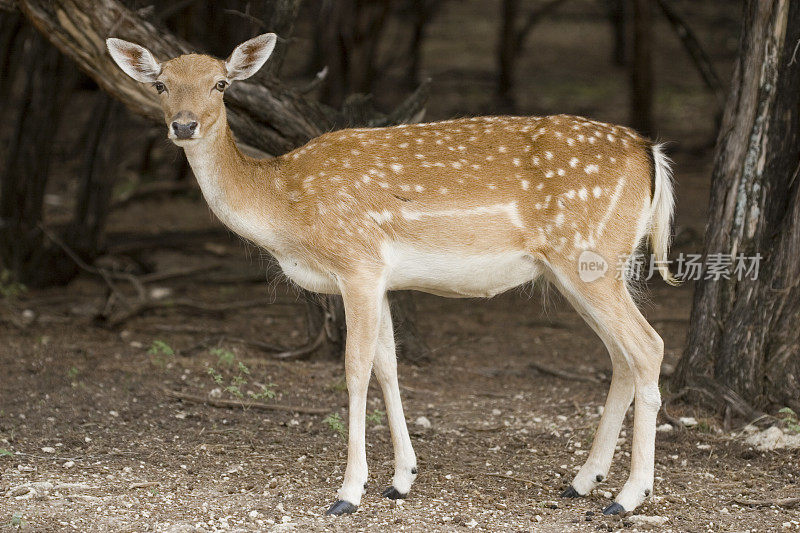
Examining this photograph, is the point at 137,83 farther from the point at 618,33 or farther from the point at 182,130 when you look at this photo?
the point at 618,33

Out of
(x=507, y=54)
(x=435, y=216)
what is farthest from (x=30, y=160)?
(x=507, y=54)

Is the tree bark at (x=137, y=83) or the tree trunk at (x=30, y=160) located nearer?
the tree bark at (x=137, y=83)

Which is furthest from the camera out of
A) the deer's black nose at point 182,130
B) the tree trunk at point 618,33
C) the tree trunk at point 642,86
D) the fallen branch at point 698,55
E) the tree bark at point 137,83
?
the tree trunk at point 618,33

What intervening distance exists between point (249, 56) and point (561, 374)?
3332mm

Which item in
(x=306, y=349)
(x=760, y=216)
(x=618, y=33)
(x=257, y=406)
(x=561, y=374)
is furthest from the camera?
(x=618, y=33)

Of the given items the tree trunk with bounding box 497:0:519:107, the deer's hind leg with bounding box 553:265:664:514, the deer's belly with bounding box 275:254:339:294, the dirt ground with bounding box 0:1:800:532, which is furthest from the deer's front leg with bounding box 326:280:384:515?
the tree trunk with bounding box 497:0:519:107

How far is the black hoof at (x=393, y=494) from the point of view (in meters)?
5.16

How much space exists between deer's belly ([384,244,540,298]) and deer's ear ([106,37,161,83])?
1.45 metres

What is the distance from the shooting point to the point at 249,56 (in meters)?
5.33

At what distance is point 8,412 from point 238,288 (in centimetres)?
390

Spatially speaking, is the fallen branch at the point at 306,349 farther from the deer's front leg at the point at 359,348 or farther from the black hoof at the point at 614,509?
the black hoof at the point at 614,509

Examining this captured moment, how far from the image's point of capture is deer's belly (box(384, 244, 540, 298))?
5.18 meters

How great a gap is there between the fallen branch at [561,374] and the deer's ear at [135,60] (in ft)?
11.8

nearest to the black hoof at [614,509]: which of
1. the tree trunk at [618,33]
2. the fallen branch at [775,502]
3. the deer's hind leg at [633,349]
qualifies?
the deer's hind leg at [633,349]
